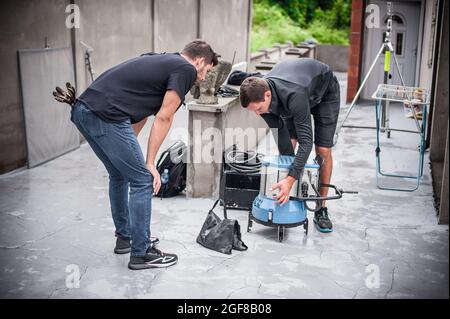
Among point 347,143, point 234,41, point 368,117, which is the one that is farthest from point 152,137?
point 234,41

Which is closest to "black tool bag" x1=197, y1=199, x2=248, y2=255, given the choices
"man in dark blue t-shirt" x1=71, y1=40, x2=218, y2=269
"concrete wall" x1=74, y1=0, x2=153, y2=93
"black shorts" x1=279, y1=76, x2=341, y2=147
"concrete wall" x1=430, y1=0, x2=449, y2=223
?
"man in dark blue t-shirt" x1=71, y1=40, x2=218, y2=269

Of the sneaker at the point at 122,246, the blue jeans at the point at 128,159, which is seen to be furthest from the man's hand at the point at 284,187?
the sneaker at the point at 122,246

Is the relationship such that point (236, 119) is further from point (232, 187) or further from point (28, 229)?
point (28, 229)

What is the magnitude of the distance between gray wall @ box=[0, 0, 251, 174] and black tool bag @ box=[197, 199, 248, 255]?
10.6 feet

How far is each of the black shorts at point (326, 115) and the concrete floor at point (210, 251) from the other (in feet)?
2.75

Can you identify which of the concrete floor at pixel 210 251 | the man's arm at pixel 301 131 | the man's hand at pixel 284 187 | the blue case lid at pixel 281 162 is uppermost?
the man's arm at pixel 301 131

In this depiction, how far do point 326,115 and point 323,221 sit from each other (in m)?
0.96

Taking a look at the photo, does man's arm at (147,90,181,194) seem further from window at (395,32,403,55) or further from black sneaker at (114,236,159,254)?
window at (395,32,403,55)

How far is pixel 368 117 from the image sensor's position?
11.6m

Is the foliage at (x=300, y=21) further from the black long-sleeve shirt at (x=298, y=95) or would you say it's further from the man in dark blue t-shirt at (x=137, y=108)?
the man in dark blue t-shirt at (x=137, y=108)

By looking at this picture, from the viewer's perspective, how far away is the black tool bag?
17.4 feet

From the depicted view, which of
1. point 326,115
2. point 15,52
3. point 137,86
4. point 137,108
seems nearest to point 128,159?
point 137,108

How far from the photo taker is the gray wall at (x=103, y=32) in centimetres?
743

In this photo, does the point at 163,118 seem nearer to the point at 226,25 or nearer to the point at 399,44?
the point at 399,44
